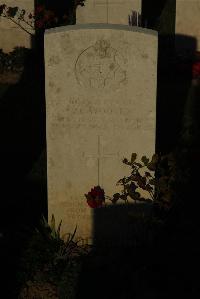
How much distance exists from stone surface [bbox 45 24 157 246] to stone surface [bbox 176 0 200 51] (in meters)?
7.17

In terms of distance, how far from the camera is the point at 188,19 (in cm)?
1227

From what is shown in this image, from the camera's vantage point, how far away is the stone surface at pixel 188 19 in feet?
40.1

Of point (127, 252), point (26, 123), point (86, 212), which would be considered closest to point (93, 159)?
point (86, 212)

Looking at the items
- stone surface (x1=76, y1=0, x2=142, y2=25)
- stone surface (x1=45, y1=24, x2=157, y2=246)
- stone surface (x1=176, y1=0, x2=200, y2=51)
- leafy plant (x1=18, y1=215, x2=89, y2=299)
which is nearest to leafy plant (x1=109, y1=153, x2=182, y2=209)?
stone surface (x1=45, y1=24, x2=157, y2=246)

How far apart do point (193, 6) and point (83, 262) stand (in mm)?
7890

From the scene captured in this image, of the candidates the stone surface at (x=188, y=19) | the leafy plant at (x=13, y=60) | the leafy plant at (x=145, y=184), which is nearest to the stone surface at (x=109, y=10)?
the stone surface at (x=188, y=19)

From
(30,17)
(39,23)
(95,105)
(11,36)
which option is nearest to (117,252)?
(95,105)

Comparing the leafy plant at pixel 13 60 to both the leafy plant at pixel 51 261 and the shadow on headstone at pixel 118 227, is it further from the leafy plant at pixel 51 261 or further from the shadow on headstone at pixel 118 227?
the shadow on headstone at pixel 118 227

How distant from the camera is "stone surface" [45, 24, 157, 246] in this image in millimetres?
5309

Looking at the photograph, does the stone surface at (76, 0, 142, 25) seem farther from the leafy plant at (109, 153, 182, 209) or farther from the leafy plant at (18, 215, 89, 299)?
the leafy plant at (18, 215, 89, 299)

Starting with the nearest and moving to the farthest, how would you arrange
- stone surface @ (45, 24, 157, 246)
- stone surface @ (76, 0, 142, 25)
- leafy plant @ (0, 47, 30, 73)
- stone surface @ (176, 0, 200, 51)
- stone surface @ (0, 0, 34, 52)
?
stone surface @ (45, 24, 157, 246) → leafy plant @ (0, 47, 30, 73) → stone surface @ (176, 0, 200, 51) → stone surface @ (76, 0, 142, 25) → stone surface @ (0, 0, 34, 52)

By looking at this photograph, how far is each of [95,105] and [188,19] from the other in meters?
7.32

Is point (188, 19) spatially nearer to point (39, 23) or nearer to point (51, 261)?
point (39, 23)

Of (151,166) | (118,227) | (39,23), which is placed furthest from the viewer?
(39,23)
